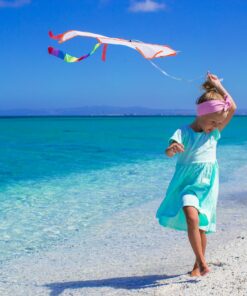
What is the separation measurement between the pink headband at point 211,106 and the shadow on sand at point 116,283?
4.44 feet

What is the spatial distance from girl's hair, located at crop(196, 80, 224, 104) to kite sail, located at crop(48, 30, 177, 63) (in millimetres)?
434

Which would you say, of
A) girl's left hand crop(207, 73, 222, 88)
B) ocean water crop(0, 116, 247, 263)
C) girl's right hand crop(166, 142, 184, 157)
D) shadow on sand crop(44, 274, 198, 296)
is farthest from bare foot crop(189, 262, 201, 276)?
ocean water crop(0, 116, 247, 263)

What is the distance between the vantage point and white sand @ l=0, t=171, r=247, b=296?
3687 millimetres

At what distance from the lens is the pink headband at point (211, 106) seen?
12.0 feet

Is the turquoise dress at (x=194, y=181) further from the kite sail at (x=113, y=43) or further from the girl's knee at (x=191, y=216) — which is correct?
the kite sail at (x=113, y=43)

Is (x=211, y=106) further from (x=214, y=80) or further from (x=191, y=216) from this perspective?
(x=191, y=216)

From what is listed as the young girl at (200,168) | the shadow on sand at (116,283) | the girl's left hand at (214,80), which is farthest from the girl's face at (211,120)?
the shadow on sand at (116,283)

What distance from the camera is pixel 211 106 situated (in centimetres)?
367

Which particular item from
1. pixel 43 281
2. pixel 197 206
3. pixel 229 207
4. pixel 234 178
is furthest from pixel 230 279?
pixel 234 178

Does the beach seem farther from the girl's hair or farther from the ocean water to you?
the girl's hair

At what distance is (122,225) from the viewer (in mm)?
6246

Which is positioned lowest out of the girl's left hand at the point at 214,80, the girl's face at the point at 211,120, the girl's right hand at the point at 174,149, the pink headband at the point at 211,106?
the girl's right hand at the point at 174,149

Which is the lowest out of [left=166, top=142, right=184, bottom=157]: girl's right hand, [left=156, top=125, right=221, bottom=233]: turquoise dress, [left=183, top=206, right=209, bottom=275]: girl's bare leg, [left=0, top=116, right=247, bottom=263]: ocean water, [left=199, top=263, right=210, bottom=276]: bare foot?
[left=0, top=116, right=247, bottom=263]: ocean water

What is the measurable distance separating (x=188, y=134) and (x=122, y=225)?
2757 millimetres
